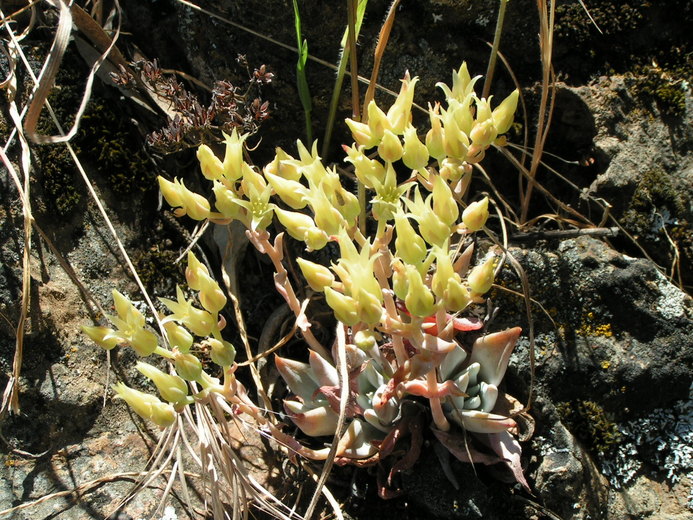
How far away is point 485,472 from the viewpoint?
6.32ft

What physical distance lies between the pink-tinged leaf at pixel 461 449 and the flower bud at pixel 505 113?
2.77 feet

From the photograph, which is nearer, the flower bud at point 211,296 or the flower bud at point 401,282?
the flower bud at point 401,282

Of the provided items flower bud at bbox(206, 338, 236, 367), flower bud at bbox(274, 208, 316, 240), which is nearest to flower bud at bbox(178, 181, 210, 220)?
flower bud at bbox(274, 208, 316, 240)

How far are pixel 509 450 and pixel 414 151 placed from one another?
851mm

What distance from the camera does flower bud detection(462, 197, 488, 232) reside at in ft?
5.16

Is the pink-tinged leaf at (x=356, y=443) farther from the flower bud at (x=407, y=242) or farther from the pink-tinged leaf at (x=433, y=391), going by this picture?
the flower bud at (x=407, y=242)

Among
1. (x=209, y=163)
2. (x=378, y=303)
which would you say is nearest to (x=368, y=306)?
(x=378, y=303)

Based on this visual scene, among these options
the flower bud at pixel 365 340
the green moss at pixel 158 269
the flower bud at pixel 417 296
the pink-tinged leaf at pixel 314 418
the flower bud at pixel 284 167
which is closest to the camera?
the flower bud at pixel 417 296

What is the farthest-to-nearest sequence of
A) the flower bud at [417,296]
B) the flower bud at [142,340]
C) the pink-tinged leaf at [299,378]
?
the pink-tinged leaf at [299,378] → the flower bud at [142,340] → the flower bud at [417,296]

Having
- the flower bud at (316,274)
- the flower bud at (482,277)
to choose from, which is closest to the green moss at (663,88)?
the flower bud at (482,277)

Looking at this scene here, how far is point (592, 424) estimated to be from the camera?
2.02m

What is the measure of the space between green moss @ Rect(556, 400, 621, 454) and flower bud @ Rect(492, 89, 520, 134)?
35.1 inches

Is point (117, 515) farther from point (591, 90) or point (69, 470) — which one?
point (591, 90)

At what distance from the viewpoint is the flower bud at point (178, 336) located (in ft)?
5.29
